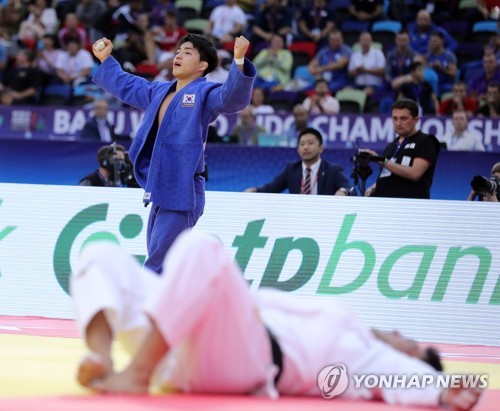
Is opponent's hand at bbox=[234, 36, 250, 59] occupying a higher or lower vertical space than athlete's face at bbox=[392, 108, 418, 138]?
higher

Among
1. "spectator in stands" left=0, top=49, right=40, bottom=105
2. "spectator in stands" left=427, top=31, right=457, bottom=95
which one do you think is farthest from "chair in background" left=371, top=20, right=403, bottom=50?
"spectator in stands" left=0, top=49, right=40, bottom=105

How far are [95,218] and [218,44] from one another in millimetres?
8008

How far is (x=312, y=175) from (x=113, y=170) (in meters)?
2.06

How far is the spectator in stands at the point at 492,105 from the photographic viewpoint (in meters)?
13.2

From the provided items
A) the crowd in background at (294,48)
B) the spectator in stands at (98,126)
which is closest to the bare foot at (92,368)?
the crowd in background at (294,48)

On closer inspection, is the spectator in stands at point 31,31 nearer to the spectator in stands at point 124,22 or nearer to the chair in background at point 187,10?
the spectator in stands at point 124,22

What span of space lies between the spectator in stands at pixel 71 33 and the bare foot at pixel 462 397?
567 inches

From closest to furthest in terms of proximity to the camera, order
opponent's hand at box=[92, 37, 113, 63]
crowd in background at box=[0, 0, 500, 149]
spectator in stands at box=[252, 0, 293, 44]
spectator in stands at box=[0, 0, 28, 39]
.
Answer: opponent's hand at box=[92, 37, 113, 63] → crowd in background at box=[0, 0, 500, 149] → spectator in stands at box=[252, 0, 293, 44] → spectator in stands at box=[0, 0, 28, 39]

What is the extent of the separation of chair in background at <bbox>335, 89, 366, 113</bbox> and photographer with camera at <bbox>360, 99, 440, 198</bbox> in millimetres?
5313

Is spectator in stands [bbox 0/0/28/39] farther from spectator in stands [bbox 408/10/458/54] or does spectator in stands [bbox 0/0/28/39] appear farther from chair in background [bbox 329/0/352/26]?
spectator in stands [bbox 408/10/458/54]

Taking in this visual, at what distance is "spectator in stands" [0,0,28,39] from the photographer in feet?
59.3

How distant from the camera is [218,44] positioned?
16172mm

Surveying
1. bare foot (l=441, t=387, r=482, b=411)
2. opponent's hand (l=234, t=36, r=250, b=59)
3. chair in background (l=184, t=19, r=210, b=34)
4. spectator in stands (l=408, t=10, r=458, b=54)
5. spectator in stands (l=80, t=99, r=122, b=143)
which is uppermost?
A: opponent's hand (l=234, t=36, r=250, b=59)

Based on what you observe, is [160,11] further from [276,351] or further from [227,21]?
[276,351]
